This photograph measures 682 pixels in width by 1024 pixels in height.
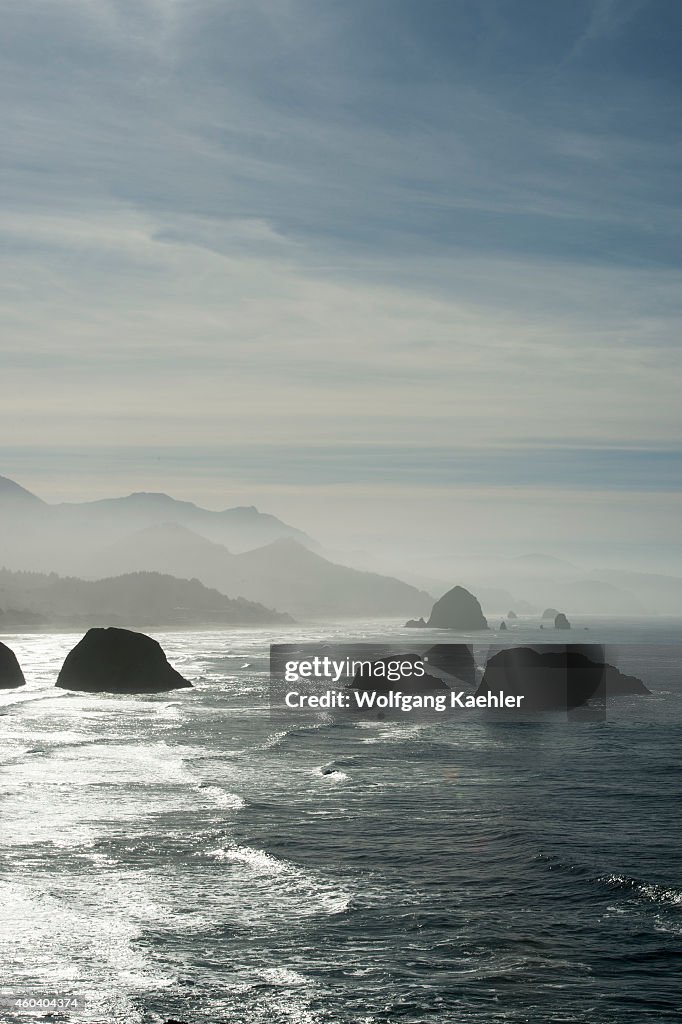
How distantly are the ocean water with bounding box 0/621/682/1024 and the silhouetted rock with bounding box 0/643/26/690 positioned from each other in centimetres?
3923

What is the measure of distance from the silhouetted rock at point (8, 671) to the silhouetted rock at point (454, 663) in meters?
50.2

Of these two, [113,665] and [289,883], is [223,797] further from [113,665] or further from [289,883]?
[113,665]

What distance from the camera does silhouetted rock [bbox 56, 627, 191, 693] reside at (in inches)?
3888

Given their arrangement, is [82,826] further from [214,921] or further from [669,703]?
[669,703]

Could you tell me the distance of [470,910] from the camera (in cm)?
2858

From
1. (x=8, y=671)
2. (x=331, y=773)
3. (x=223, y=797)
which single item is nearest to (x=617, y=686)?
(x=331, y=773)

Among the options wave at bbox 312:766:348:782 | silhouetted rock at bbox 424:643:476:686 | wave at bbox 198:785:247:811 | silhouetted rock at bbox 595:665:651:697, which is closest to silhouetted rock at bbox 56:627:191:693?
silhouetted rock at bbox 424:643:476:686

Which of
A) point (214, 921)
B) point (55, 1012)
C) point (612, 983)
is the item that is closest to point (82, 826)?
point (214, 921)

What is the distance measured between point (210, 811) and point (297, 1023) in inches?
853

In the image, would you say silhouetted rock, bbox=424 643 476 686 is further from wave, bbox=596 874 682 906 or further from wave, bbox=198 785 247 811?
wave, bbox=596 874 682 906

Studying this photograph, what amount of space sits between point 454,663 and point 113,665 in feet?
217

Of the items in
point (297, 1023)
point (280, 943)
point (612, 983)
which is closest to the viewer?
point (297, 1023)

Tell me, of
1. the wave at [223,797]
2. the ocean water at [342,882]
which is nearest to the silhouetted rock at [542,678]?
the ocean water at [342,882]

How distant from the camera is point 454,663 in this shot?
498ft
